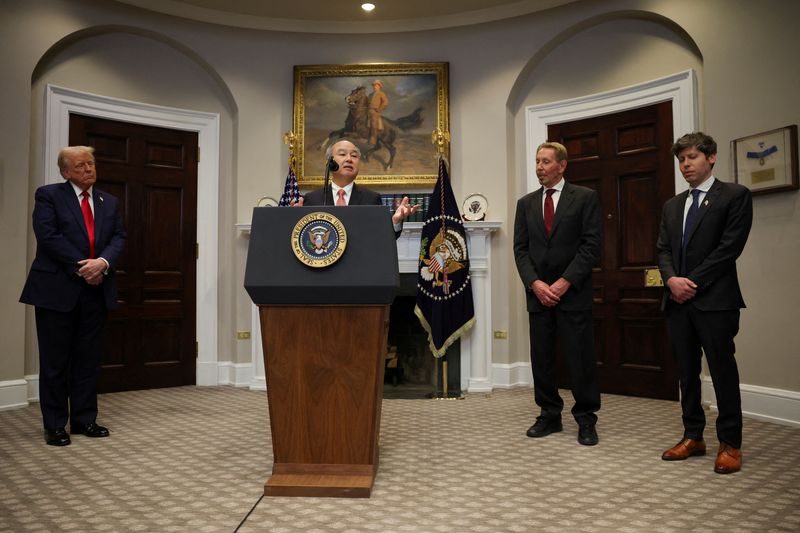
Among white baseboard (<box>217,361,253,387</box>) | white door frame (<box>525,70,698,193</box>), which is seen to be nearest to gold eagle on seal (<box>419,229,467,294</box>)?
white door frame (<box>525,70,698,193</box>)

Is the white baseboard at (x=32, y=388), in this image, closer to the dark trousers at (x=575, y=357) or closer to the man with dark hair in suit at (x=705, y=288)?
the dark trousers at (x=575, y=357)

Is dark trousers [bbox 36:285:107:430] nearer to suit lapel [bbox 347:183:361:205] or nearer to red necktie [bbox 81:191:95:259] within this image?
red necktie [bbox 81:191:95:259]

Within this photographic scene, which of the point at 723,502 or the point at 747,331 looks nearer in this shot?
the point at 723,502

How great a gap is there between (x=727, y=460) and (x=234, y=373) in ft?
14.2

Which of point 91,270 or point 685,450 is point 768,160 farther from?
point 91,270

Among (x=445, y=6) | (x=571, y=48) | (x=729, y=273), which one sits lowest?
(x=729, y=273)

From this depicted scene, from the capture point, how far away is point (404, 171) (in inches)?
235

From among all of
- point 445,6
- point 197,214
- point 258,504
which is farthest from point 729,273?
point 197,214

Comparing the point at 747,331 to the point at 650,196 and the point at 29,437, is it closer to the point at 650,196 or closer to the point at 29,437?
the point at 650,196

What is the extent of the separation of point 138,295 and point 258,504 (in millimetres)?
3793

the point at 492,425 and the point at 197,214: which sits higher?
the point at 197,214

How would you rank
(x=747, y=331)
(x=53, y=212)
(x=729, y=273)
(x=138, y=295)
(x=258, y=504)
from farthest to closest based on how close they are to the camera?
(x=138, y=295) → (x=747, y=331) → (x=53, y=212) → (x=729, y=273) → (x=258, y=504)

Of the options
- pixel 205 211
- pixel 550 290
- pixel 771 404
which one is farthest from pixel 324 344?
pixel 205 211

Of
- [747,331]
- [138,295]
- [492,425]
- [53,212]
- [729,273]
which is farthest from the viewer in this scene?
[138,295]
